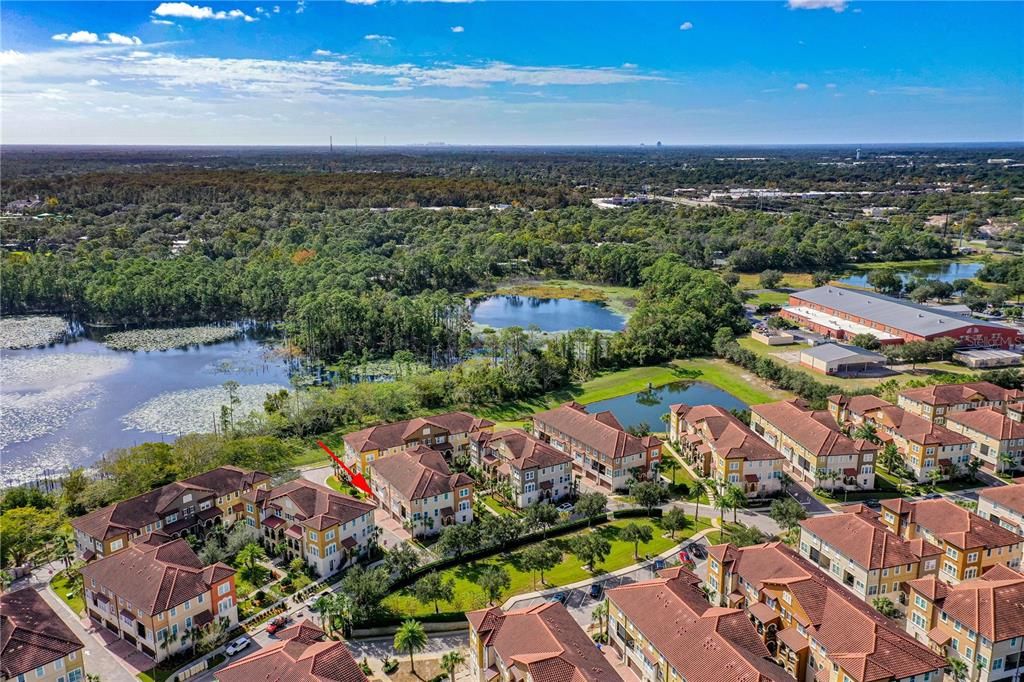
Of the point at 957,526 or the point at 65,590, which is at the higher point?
the point at 957,526

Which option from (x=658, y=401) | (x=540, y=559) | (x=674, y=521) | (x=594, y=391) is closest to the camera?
(x=540, y=559)

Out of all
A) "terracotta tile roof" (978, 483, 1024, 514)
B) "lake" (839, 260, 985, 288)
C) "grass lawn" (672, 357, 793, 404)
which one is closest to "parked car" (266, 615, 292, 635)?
"terracotta tile roof" (978, 483, 1024, 514)

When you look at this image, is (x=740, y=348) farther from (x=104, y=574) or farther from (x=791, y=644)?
(x=104, y=574)

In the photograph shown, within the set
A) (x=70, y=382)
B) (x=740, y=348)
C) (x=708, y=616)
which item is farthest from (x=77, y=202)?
(x=708, y=616)

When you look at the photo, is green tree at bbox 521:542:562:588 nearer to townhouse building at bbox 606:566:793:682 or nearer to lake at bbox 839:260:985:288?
townhouse building at bbox 606:566:793:682

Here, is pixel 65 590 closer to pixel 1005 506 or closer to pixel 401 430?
pixel 401 430

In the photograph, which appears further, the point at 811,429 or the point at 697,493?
the point at 811,429

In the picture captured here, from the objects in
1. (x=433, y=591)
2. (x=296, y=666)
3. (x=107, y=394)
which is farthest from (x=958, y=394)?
(x=107, y=394)
